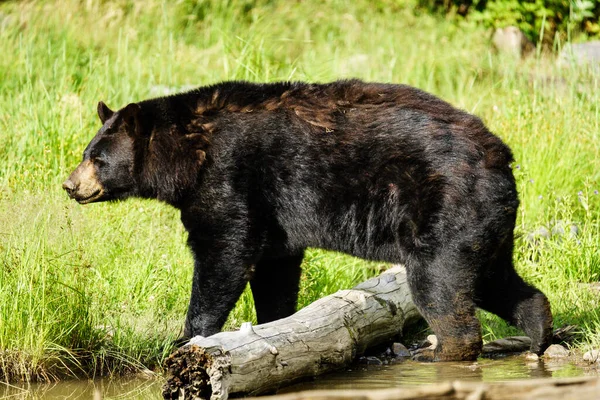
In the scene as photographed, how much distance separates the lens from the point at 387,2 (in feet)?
55.5

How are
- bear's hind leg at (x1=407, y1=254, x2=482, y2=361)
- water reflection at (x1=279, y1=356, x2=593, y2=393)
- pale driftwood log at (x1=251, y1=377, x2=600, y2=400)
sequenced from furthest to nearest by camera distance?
1. bear's hind leg at (x1=407, y1=254, x2=482, y2=361)
2. water reflection at (x1=279, y1=356, x2=593, y2=393)
3. pale driftwood log at (x1=251, y1=377, x2=600, y2=400)

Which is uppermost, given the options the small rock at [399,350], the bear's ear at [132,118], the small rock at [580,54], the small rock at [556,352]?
the small rock at [580,54]

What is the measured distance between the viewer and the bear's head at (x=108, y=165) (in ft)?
19.8

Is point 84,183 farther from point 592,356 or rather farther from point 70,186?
point 592,356

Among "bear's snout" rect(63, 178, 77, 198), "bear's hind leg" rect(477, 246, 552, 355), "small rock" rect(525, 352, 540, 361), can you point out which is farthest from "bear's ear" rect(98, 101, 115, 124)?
"small rock" rect(525, 352, 540, 361)

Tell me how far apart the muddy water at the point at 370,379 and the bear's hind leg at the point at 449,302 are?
116mm

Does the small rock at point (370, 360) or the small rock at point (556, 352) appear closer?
the small rock at point (556, 352)

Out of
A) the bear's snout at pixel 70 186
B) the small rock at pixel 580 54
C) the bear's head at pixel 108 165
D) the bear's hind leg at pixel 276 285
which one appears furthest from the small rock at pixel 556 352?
the small rock at pixel 580 54

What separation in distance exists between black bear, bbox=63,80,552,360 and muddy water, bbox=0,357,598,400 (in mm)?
194

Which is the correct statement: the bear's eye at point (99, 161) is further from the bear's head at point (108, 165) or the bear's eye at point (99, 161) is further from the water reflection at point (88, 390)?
the water reflection at point (88, 390)

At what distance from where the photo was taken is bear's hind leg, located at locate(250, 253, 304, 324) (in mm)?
6180

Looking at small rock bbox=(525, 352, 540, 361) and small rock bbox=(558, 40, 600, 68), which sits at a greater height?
small rock bbox=(558, 40, 600, 68)

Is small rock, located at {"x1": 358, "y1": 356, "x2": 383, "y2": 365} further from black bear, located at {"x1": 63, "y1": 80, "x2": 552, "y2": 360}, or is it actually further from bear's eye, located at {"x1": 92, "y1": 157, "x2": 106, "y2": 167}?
bear's eye, located at {"x1": 92, "y1": 157, "x2": 106, "y2": 167}

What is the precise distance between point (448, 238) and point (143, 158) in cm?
206
